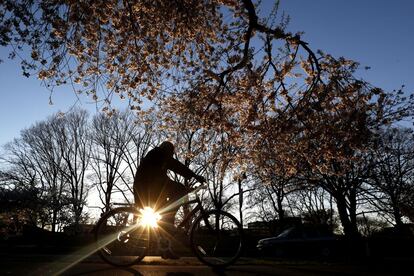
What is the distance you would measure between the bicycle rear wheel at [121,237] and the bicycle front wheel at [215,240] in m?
0.83

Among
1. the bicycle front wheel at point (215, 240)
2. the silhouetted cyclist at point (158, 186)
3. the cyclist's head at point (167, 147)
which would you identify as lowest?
the bicycle front wheel at point (215, 240)

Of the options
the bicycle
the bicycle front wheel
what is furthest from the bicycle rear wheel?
the bicycle front wheel

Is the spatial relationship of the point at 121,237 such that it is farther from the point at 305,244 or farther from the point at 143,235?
the point at 305,244

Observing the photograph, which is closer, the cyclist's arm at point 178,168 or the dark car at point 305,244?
the cyclist's arm at point 178,168

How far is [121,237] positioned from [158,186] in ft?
3.65

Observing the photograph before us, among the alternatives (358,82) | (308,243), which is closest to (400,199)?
(308,243)

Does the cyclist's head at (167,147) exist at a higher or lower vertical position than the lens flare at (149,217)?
higher

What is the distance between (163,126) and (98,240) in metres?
12.1

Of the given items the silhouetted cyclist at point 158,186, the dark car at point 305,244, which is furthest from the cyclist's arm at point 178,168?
the dark car at point 305,244

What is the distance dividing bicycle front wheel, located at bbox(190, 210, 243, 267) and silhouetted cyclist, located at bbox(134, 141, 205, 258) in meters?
0.43

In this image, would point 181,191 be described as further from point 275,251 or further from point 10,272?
point 275,251

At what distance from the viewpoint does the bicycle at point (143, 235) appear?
525cm

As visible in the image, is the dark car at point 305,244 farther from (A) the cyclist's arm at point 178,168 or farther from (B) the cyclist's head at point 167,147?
(B) the cyclist's head at point 167,147

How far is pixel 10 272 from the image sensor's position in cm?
463
